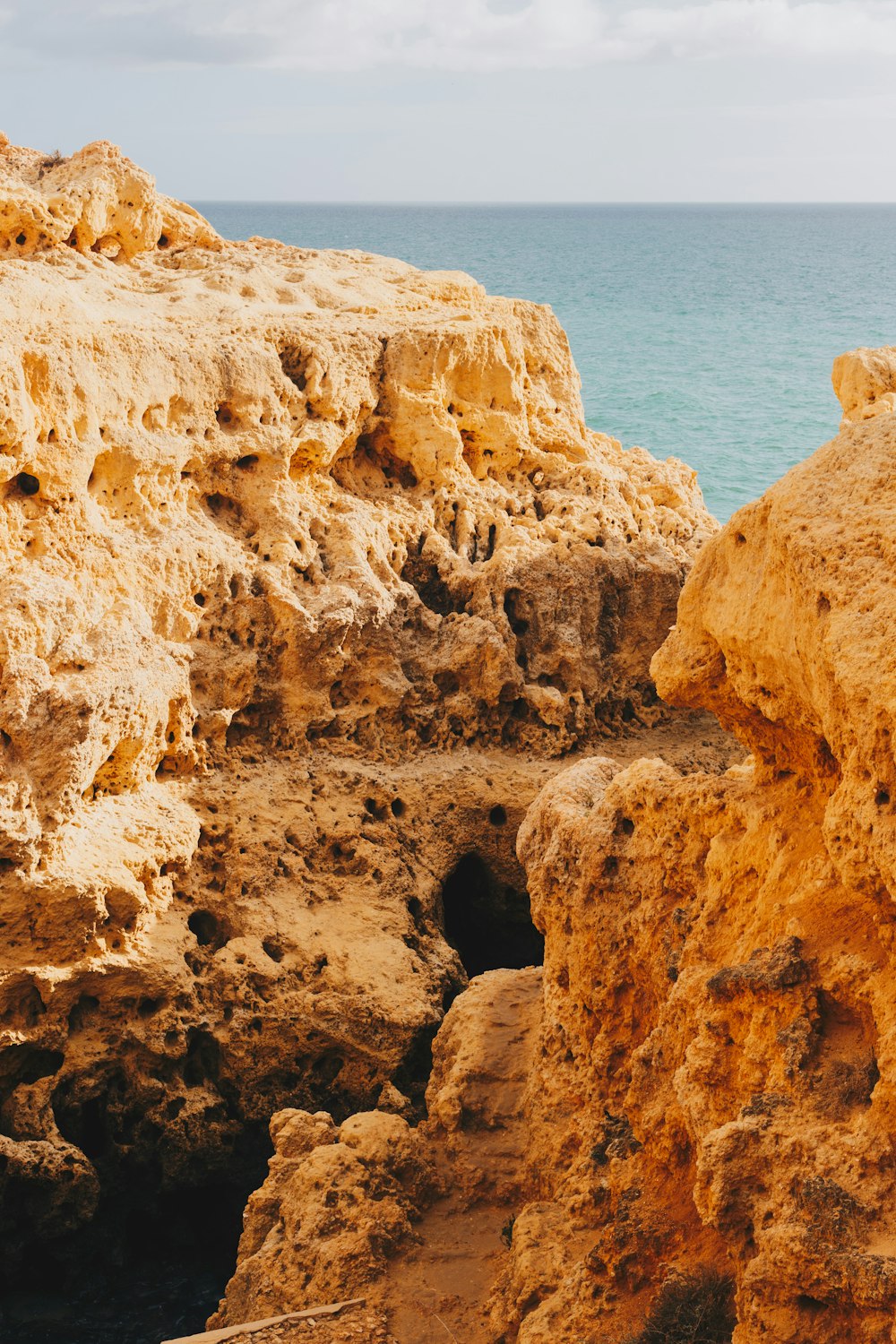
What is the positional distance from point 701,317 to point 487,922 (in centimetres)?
5612

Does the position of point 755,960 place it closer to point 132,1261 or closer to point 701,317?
point 132,1261

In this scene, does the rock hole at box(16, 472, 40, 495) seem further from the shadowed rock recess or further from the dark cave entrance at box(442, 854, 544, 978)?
the dark cave entrance at box(442, 854, 544, 978)

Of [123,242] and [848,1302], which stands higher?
[123,242]

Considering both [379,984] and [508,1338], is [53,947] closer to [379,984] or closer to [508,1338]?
[379,984]

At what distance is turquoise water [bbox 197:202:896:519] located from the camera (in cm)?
4041

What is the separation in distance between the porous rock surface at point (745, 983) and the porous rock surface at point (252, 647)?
6.76 feet

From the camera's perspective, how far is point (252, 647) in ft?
30.0

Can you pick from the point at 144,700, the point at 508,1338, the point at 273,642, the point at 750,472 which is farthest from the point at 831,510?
the point at 750,472

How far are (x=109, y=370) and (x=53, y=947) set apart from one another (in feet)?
11.9

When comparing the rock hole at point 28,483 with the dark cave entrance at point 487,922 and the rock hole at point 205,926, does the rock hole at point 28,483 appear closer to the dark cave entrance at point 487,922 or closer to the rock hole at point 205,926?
the rock hole at point 205,926

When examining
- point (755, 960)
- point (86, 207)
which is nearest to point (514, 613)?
point (86, 207)

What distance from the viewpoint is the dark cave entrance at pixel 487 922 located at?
9.74m

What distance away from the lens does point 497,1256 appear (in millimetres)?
5828

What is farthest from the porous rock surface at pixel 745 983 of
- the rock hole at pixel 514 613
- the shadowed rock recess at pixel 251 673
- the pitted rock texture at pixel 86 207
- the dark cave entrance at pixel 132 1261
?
the pitted rock texture at pixel 86 207
